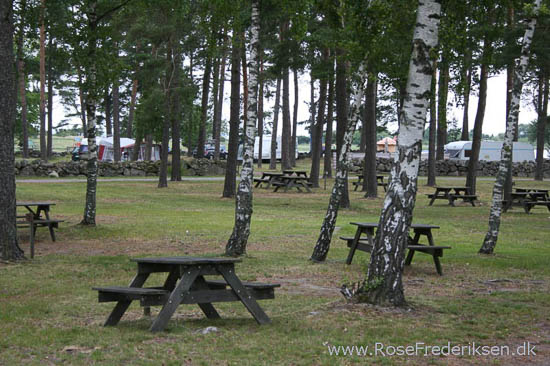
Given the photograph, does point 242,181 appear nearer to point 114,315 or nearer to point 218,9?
point 218,9

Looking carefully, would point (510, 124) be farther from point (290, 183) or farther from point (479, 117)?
point (290, 183)

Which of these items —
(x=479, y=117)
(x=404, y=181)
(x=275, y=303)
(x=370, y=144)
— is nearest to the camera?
(x=404, y=181)

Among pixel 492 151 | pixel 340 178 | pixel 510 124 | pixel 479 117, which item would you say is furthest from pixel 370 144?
pixel 492 151

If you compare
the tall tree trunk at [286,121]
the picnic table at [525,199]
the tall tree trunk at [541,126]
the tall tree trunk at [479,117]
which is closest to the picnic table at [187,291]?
the picnic table at [525,199]

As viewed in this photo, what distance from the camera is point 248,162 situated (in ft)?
35.1

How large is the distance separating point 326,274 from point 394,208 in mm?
2791

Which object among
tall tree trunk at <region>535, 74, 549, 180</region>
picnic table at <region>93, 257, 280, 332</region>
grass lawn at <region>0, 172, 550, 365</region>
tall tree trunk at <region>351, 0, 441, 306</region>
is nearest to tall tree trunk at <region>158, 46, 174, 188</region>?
grass lawn at <region>0, 172, 550, 365</region>

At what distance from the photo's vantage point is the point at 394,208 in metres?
6.94

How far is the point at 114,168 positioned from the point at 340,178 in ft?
91.5

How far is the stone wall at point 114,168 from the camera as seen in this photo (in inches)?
1318

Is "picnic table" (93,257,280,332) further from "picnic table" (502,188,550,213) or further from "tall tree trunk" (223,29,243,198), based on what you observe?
"tall tree trunk" (223,29,243,198)

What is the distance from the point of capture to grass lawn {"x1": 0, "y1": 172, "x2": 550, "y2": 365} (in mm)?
5266

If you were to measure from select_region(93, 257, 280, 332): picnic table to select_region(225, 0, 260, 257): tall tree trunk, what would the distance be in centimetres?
435

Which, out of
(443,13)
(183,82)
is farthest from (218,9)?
(183,82)
